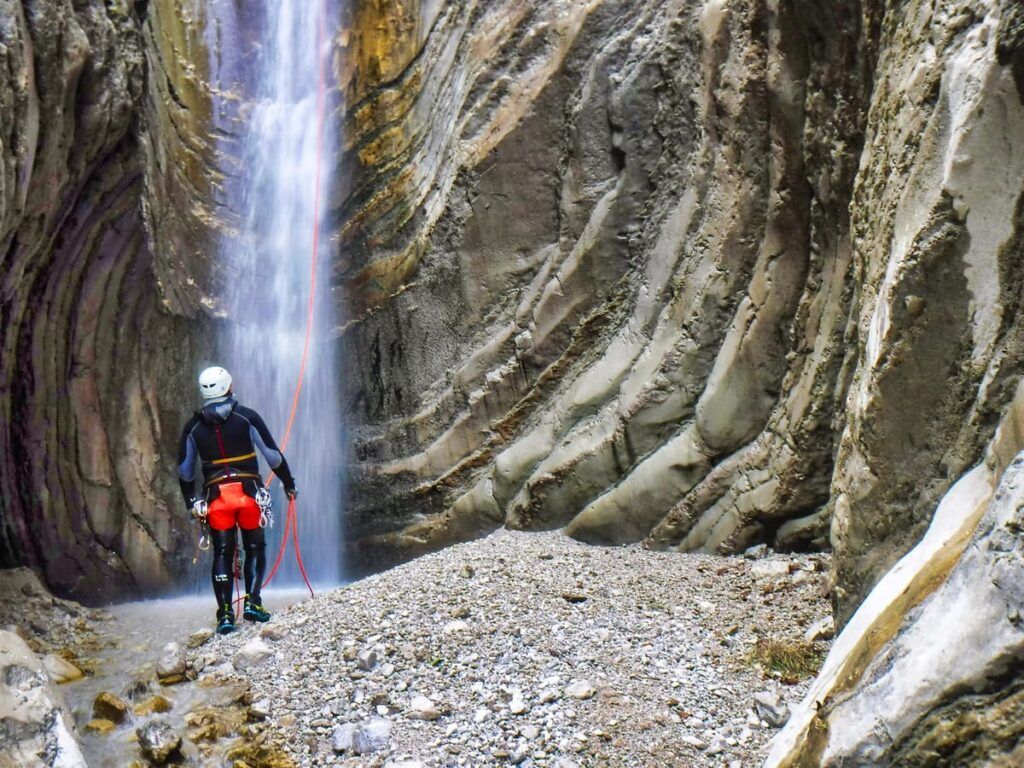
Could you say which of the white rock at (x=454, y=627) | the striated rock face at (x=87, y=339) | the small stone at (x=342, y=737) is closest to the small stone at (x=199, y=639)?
the white rock at (x=454, y=627)

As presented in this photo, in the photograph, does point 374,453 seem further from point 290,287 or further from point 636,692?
point 636,692

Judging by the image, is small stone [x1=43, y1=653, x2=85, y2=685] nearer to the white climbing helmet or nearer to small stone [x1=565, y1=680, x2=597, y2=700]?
the white climbing helmet

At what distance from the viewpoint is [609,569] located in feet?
19.0

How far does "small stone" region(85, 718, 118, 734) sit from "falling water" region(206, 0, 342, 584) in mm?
4425

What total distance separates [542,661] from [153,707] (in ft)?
6.83

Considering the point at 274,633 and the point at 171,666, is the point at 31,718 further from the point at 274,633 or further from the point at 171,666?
the point at 274,633

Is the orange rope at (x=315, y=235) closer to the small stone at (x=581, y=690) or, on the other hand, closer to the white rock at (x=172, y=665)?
the white rock at (x=172, y=665)

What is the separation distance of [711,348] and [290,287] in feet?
15.6

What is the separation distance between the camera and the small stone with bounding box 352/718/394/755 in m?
3.96

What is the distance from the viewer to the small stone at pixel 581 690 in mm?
4020

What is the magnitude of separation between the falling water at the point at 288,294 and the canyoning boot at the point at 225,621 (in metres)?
2.87

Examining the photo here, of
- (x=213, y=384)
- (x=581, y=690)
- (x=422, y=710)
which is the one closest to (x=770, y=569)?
(x=581, y=690)

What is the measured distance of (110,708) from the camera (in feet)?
15.4

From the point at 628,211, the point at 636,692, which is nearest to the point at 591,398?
the point at 628,211
